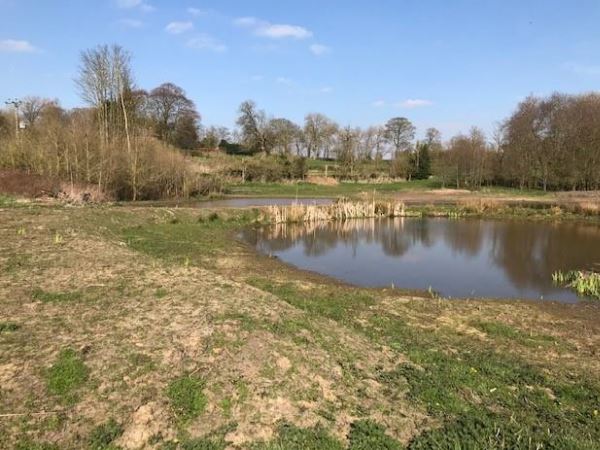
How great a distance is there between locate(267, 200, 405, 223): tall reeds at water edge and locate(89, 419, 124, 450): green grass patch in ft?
75.2

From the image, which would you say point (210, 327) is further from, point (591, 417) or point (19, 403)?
point (591, 417)

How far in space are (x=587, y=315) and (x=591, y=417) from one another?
240 inches

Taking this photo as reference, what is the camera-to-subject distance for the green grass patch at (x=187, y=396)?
4852 mm

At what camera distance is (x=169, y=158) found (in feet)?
125

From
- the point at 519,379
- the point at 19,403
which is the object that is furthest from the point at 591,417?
the point at 19,403

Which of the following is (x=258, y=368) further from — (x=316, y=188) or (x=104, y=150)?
(x=316, y=188)

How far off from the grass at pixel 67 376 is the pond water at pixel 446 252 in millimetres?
9332

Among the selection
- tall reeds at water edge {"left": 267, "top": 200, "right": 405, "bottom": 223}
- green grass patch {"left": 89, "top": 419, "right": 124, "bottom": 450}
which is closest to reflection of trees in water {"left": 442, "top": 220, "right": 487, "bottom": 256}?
tall reeds at water edge {"left": 267, "top": 200, "right": 405, "bottom": 223}

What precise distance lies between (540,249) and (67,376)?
19.8 meters

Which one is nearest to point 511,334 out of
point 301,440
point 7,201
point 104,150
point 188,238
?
point 301,440

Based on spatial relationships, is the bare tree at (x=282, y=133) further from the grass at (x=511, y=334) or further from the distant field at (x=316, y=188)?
the grass at (x=511, y=334)

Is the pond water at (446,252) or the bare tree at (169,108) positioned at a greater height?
the bare tree at (169,108)

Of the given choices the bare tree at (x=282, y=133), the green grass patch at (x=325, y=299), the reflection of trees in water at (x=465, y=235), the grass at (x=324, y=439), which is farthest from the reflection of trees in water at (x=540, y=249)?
the bare tree at (x=282, y=133)

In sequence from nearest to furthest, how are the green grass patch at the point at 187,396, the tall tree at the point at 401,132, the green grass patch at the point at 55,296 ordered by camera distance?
the green grass patch at the point at 187,396
the green grass patch at the point at 55,296
the tall tree at the point at 401,132
